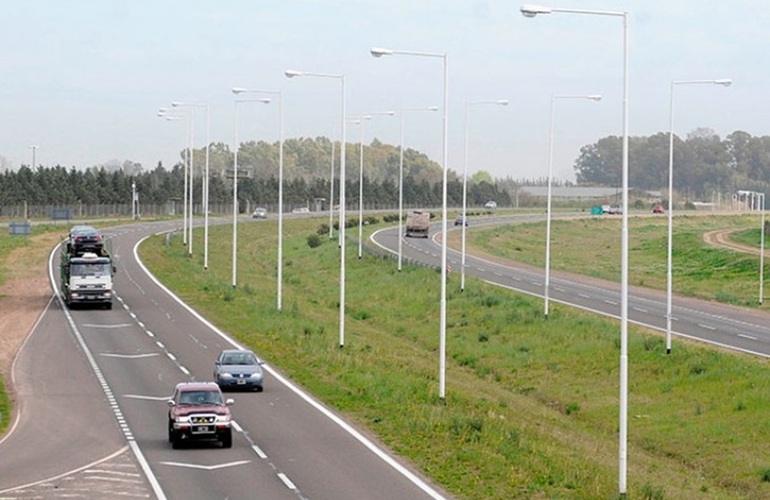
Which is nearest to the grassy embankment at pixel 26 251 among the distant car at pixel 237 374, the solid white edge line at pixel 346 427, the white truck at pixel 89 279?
the white truck at pixel 89 279

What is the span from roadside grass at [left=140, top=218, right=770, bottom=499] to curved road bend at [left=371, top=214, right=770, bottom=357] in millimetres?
2877

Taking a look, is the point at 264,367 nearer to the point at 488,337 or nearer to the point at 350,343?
the point at 350,343

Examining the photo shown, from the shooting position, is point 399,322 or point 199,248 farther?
point 199,248

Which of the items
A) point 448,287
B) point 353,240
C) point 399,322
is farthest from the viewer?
point 353,240

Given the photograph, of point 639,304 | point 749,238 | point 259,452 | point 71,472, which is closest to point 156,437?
point 259,452

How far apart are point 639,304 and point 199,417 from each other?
50165 mm

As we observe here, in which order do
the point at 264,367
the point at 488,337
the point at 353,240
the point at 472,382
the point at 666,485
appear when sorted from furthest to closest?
1. the point at 353,240
2. the point at 488,337
3. the point at 472,382
4. the point at 264,367
5. the point at 666,485

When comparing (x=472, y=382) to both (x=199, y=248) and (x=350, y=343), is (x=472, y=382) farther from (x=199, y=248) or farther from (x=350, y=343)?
(x=199, y=248)

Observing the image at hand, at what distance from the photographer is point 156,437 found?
3766 cm

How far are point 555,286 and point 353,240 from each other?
38.6 m

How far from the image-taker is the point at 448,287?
291ft

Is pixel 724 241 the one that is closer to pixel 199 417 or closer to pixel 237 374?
pixel 237 374

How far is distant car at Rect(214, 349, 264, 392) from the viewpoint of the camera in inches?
1807

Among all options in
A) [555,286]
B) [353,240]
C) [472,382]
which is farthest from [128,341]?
[353,240]
